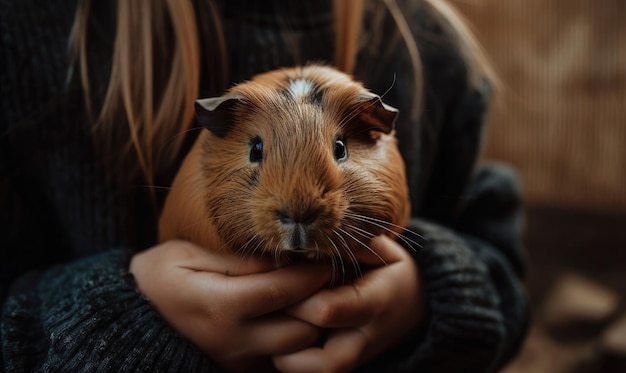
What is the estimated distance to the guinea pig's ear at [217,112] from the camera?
1.51 feet

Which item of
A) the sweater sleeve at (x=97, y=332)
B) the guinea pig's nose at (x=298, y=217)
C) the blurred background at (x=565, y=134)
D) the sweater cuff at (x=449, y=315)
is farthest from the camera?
the blurred background at (x=565, y=134)

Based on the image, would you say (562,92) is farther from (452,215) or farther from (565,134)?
(452,215)

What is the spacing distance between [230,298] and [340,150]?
15 centimetres

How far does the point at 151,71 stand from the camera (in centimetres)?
65

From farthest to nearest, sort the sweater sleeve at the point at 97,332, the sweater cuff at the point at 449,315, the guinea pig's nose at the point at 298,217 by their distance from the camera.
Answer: the sweater cuff at the point at 449,315 < the sweater sleeve at the point at 97,332 < the guinea pig's nose at the point at 298,217

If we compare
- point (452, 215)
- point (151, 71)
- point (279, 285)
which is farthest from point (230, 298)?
point (452, 215)

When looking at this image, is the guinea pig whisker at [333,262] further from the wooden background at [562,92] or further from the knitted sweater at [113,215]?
the wooden background at [562,92]

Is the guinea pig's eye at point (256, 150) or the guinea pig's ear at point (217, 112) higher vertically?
the guinea pig's ear at point (217, 112)

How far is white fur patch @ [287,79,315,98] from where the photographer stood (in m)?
0.48

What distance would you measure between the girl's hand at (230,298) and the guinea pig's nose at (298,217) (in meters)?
0.08

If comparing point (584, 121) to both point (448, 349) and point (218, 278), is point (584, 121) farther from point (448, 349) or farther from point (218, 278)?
point (218, 278)

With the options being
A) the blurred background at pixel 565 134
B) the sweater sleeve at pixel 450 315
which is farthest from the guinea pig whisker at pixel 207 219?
the blurred background at pixel 565 134

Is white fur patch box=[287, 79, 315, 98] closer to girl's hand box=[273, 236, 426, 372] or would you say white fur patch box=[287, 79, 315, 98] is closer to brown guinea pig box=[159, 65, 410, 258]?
brown guinea pig box=[159, 65, 410, 258]

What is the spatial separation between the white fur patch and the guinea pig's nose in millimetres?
91
